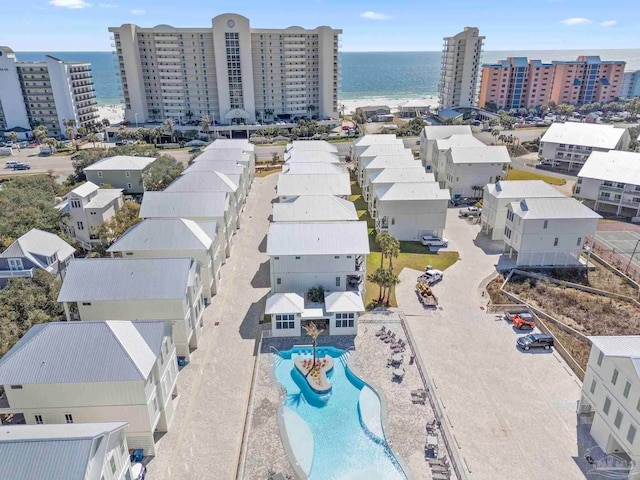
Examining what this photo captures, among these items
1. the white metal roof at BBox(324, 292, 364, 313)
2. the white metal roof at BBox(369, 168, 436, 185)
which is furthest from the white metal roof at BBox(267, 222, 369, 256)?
the white metal roof at BBox(369, 168, 436, 185)

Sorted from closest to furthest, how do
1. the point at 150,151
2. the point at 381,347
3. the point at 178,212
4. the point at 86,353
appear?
the point at 86,353 → the point at 381,347 → the point at 178,212 → the point at 150,151

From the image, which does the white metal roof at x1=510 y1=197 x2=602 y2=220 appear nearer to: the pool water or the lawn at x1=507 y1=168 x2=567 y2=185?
the pool water

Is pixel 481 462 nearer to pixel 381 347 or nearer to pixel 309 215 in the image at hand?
pixel 381 347

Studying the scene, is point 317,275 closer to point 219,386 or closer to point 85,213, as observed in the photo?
point 219,386

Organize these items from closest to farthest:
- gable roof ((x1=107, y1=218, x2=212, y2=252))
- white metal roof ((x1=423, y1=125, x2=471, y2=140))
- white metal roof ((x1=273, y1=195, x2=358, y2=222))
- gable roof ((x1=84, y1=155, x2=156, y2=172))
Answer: gable roof ((x1=107, y1=218, x2=212, y2=252)) → white metal roof ((x1=273, y1=195, x2=358, y2=222)) → gable roof ((x1=84, y1=155, x2=156, y2=172)) → white metal roof ((x1=423, y1=125, x2=471, y2=140))

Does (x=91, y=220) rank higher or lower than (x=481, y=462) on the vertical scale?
higher

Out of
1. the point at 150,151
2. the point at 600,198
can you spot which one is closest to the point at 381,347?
the point at 600,198

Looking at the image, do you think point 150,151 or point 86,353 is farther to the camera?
point 150,151

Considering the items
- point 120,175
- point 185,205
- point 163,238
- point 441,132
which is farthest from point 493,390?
point 441,132
